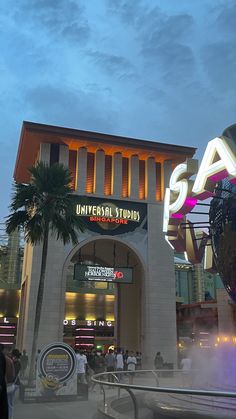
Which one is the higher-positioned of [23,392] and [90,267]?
[90,267]

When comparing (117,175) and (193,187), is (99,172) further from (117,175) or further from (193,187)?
(193,187)

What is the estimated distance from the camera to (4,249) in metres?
57.8

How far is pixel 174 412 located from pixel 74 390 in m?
7.40

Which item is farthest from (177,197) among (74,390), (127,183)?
(127,183)

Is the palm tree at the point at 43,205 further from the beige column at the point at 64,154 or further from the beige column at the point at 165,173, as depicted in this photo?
the beige column at the point at 165,173

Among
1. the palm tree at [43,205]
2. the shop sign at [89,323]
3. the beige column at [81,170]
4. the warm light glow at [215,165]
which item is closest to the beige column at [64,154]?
the beige column at [81,170]

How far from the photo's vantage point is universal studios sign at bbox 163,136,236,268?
451 inches

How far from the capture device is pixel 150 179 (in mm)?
34812

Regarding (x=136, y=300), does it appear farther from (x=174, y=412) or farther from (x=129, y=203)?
(x=174, y=412)

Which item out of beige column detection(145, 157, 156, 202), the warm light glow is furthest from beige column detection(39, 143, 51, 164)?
the warm light glow

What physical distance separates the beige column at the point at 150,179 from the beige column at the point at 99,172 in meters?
3.49

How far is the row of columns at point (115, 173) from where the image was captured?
33.1 meters

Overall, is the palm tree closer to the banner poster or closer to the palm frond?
the palm frond

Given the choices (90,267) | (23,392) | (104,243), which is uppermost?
(104,243)
